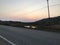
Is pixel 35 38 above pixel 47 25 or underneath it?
above

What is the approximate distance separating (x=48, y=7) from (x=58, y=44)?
38.9 m

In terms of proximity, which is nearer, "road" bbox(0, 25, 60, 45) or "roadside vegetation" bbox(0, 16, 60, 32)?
"road" bbox(0, 25, 60, 45)

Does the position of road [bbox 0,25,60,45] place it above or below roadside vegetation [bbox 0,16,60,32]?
above

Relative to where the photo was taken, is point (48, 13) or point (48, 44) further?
point (48, 13)

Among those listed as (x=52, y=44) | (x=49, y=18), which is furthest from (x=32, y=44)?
(x=49, y=18)

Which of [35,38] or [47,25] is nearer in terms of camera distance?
[35,38]

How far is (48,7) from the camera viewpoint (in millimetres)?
52281

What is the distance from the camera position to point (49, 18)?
5128 cm

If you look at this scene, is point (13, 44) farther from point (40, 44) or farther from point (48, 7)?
point (48, 7)

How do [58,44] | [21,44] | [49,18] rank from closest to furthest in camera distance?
1. [58,44]
2. [21,44]
3. [49,18]

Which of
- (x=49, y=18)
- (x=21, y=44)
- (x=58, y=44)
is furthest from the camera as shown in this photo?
(x=49, y=18)

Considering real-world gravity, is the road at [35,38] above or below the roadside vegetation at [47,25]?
above

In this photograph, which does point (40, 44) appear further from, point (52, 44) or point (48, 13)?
point (48, 13)

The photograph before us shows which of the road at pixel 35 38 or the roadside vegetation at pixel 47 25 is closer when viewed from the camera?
the road at pixel 35 38
